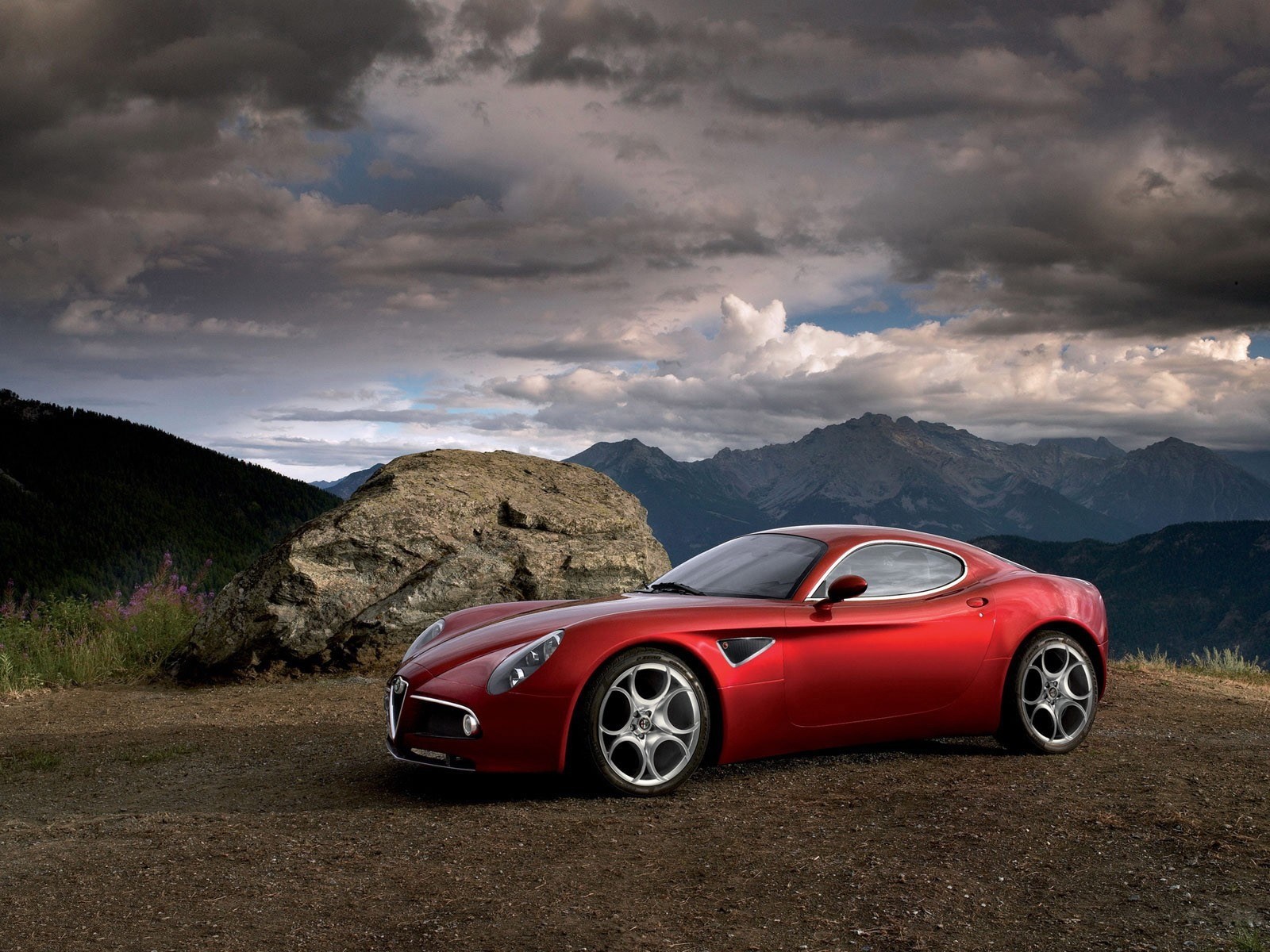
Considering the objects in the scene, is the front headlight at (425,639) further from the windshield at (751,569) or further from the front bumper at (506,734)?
the windshield at (751,569)

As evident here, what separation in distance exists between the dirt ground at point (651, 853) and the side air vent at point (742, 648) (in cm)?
64

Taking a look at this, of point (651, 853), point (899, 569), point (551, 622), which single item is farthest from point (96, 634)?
point (651, 853)

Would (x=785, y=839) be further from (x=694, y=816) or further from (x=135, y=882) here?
(x=135, y=882)

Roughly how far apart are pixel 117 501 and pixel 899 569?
7142 centimetres

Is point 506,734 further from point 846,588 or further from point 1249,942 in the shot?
point 1249,942

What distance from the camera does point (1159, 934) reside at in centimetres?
331

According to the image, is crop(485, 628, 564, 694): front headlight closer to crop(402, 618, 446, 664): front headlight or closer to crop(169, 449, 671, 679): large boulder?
crop(402, 618, 446, 664): front headlight

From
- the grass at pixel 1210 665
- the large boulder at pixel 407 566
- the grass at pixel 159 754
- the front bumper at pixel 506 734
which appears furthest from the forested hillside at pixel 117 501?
the front bumper at pixel 506 734

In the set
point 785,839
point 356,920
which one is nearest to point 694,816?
point 785,839

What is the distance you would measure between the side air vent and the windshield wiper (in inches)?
25.8

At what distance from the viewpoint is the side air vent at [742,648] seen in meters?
5.21

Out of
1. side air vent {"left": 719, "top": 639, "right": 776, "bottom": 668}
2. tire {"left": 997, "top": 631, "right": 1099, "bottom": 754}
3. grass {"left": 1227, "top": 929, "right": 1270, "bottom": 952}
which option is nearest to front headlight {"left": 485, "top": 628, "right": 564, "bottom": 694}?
side air vent {"left": 719, "top": 639, "right": 776, "bottom": 668}

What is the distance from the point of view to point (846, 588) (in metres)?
5.32

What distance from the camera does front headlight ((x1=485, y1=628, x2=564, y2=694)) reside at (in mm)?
4910
